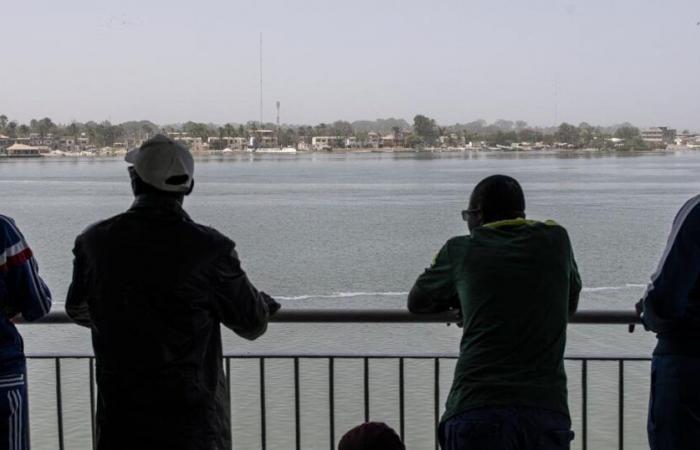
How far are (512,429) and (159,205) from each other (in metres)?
1.16

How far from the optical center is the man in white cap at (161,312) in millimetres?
2508

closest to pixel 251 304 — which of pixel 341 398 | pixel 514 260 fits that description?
pixel 514 260

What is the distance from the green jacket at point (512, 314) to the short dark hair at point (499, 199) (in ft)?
0.20

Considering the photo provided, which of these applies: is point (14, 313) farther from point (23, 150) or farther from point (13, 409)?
point (23, 150)

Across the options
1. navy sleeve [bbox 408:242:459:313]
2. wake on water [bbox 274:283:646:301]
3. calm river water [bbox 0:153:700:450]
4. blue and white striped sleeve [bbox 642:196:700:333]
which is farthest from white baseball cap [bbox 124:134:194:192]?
wake on water [bbox 274:283:646:301]

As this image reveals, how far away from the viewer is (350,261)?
43.1 m

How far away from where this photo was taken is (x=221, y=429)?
2.60m

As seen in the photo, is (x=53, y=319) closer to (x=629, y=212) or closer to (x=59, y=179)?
(x=629, y=212)

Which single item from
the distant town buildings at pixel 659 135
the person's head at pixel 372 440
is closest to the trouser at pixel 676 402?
the person's head at pixel 372 440

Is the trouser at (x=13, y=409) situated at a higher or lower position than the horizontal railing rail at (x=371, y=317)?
lower

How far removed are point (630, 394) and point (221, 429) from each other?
8.53 meters

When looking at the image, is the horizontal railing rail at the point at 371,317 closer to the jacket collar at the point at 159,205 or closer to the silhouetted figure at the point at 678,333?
the silhouetted figure at the point at 678,333

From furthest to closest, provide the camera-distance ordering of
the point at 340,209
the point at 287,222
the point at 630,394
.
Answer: the point at 340,209
the point at 287,222
the point at 630,394

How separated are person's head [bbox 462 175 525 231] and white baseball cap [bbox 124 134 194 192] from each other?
865mm
